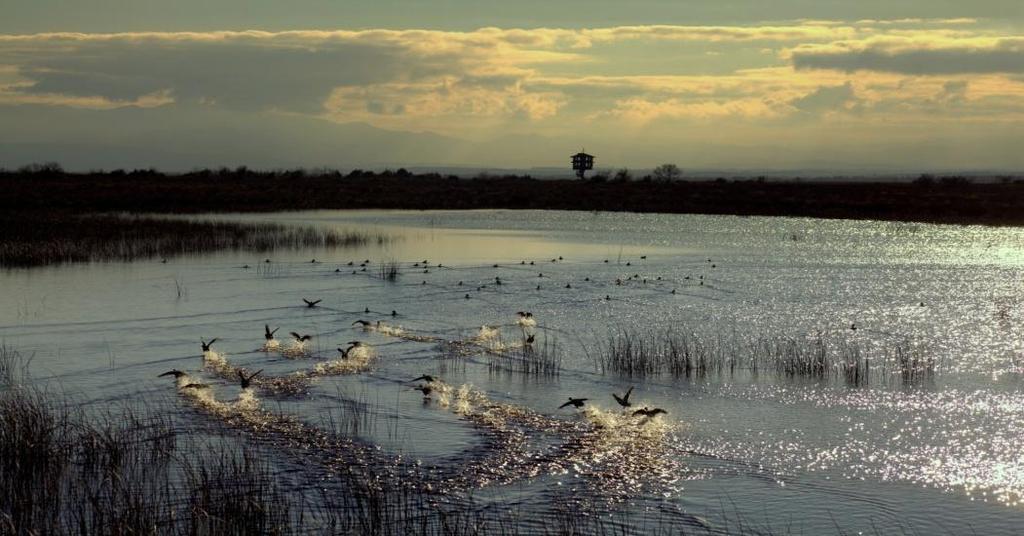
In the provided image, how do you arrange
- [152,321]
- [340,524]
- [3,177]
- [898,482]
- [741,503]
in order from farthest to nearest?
[3,177], [152,321], [898,482], [741,503], [340,524]

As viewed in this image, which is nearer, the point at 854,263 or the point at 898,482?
the point at 898,482

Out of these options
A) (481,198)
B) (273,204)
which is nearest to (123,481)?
(273,204)

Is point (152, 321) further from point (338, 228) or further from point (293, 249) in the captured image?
point (338, 228)

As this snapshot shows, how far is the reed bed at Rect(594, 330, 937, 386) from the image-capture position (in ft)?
54.5

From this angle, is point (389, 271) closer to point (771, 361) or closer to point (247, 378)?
point (247, 378)

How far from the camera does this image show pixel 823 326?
21.5m

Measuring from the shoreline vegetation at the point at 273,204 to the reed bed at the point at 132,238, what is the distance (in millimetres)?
43

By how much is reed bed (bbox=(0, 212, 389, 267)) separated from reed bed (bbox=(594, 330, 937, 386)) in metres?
22.9

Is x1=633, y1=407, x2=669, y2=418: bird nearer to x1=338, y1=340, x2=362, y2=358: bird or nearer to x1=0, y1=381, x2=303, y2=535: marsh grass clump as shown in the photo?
x1=0, y1=381, x2=303, y2=535: marsh grass clump

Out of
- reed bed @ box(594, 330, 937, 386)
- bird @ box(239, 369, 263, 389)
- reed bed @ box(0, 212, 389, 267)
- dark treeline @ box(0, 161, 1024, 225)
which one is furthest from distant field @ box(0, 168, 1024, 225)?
bird @ box(239, 369, 263, 389)

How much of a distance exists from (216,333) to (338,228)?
28.8 meters

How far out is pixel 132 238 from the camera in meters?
39.5

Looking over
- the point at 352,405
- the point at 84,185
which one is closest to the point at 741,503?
the point at 352,405

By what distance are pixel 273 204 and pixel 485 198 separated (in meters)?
16.9
